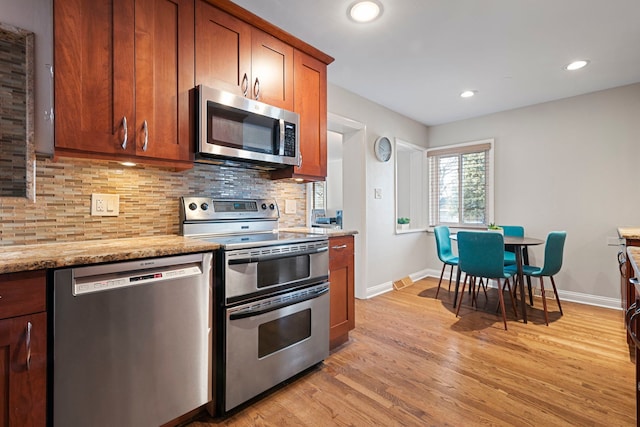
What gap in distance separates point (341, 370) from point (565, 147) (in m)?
3.67

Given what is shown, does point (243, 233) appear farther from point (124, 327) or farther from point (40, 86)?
point (40, 86)

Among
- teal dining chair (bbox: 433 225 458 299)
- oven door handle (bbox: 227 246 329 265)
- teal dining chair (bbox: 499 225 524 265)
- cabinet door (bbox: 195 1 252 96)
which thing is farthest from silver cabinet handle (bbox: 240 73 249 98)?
teal dining chair (bbox: 499 225 524 265)

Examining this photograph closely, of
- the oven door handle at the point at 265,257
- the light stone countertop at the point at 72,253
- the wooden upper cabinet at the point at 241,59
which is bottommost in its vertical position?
the oven door handle at the point at 265,257

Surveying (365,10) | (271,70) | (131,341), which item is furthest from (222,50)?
(131,341)

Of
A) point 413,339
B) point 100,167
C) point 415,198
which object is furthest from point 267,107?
point 415,198

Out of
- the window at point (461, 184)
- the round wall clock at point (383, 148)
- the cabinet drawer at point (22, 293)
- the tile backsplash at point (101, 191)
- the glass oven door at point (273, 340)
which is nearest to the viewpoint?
the cabinet drawer at point (22, 293)

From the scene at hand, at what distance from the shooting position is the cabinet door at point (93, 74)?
1.30 metres

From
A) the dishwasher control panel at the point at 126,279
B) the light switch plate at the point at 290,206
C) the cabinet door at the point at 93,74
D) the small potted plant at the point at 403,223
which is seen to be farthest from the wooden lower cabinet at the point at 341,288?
the small potted plant at the point at 403,223

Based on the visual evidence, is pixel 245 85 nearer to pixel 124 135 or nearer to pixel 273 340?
pixel 124 135

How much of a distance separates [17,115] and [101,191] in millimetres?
483

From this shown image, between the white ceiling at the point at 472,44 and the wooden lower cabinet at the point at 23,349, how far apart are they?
75.1 inches

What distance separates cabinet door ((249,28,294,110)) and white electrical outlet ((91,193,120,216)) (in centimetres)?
103

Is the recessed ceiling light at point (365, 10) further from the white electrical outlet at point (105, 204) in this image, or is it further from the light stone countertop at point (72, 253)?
the white electrical outlet at point (105, 204)

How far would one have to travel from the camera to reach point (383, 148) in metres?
3.81
